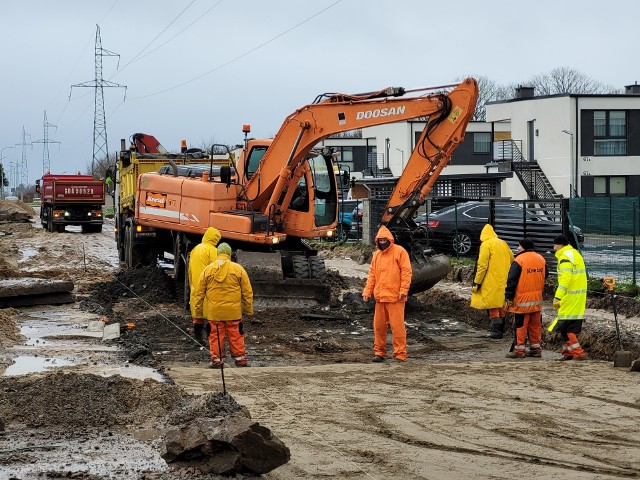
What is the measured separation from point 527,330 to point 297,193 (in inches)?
243

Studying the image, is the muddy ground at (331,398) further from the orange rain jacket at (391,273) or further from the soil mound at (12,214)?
the soil mound at (12,214)

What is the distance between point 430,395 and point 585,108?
4017 cm

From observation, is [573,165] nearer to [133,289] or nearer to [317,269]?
[133,289]

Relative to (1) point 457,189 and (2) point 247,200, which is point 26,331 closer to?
(2) point 247,200

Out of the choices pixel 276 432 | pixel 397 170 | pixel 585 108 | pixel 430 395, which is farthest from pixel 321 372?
pixel 397 170

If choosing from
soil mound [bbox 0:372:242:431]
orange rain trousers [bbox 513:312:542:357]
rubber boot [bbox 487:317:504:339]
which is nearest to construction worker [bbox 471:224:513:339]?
rubber boot [bbox 487:317:504:339]

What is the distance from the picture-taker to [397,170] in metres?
61.3

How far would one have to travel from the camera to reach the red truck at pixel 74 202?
4734 cm

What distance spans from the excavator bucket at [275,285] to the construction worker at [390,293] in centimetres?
404

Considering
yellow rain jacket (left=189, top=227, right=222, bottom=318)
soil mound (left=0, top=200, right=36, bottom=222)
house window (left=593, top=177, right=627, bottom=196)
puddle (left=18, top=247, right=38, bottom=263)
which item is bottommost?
puddle (left=18, top=247, right=38, bottom=263)

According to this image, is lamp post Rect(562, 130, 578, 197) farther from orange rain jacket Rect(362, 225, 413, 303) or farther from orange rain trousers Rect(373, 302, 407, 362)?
orange rain trousers Rect(373, 302, 407, 362)

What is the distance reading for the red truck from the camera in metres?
47.3

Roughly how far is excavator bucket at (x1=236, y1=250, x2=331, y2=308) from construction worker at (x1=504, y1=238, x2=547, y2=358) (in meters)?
4.64

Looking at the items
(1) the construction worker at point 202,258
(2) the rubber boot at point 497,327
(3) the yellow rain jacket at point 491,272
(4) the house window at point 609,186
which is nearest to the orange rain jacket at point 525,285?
(3) the yellow rain jacket at point 491,272
